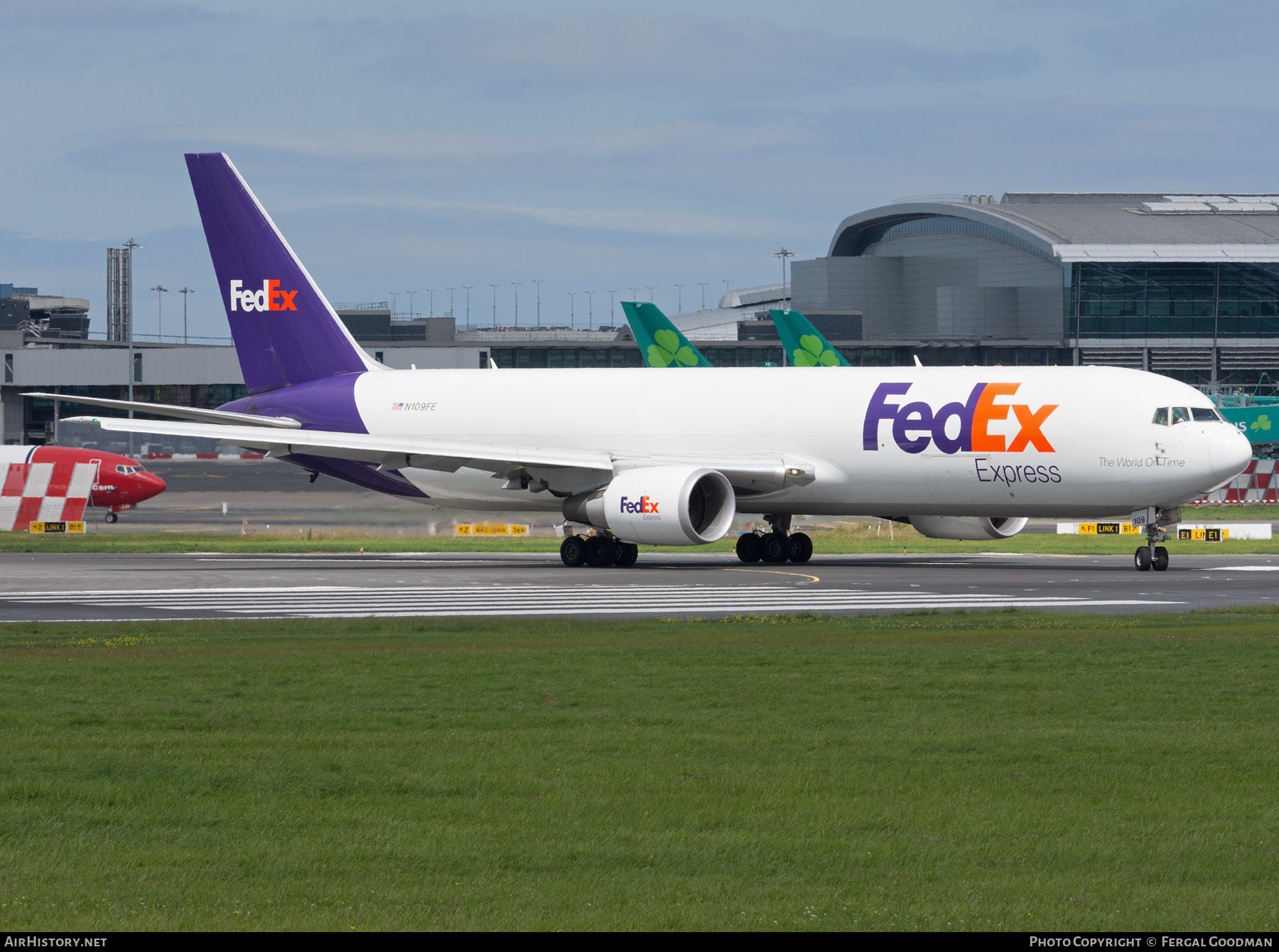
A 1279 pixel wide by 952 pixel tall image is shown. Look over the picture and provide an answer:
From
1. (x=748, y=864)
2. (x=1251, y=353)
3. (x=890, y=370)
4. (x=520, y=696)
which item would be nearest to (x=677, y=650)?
(x=520, y=696)

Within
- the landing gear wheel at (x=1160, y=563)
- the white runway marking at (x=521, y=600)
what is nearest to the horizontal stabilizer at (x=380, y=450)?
the white runway marking at (x=521, y=600)

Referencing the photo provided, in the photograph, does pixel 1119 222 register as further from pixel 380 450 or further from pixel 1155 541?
pixel 380 450

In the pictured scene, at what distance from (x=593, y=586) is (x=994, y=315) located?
347ft

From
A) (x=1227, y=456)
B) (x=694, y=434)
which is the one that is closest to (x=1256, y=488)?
(x=1227, y=456)

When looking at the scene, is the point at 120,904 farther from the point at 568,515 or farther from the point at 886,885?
the point at 568,515

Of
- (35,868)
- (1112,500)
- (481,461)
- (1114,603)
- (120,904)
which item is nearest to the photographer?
(120,904)

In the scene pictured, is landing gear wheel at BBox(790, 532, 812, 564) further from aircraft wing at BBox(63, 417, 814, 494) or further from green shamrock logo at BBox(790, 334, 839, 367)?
green shamrock logo at BBox(790, 334, 839, 367)

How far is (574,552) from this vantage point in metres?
37.8

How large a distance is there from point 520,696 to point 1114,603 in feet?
48.3

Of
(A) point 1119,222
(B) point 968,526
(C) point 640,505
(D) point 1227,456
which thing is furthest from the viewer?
(A) point 1119,222

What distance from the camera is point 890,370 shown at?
37.9 m

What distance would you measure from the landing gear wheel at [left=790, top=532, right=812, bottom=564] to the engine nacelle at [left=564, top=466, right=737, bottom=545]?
126 inches

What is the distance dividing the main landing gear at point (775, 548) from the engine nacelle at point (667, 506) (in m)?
2.68
